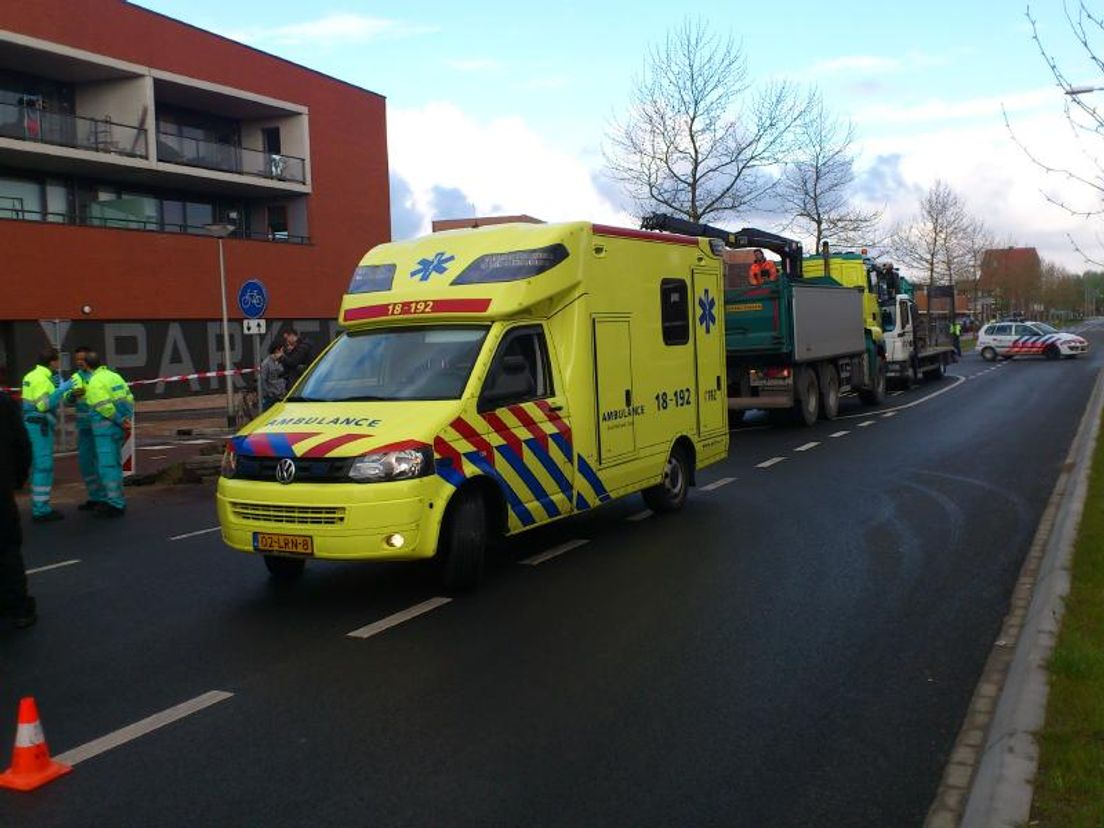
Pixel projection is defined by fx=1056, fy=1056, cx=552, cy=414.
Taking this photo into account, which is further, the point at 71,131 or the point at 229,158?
the point at 229,158

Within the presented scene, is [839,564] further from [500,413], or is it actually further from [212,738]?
[212,738]

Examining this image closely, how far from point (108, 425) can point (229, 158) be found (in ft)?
83.2

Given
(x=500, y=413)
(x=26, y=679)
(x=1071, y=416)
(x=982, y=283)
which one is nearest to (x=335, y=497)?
(x=500, y=413)

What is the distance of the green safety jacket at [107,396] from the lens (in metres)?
11.5

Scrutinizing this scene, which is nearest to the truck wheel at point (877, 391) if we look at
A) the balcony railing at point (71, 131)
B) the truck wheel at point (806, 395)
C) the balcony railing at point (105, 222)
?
the truck wheel at point (806, 395)

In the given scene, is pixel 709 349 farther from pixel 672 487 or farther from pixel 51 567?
pixel 51 567

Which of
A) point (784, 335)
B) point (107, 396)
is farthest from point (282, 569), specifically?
point (784, 335)

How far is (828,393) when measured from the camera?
67.0 feet

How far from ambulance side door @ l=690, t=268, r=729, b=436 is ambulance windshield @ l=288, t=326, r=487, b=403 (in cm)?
353

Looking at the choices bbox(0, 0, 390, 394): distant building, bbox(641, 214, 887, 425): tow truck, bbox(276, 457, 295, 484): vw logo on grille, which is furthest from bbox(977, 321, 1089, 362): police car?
bbox(276, 457, 295, 484): vw logo on grille

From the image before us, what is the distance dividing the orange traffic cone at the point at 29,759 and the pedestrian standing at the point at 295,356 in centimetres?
1189

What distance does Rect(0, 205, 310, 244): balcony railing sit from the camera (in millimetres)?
28844

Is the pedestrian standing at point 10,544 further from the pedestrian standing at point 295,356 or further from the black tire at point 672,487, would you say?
the pedestrian standing at point 295,356

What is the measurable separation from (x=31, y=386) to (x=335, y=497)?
6538 millimetres
